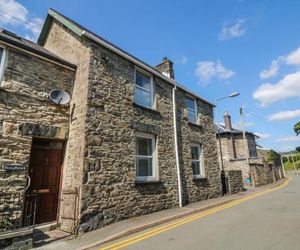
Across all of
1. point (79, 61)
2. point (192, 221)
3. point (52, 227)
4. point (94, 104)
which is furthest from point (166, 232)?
point (79, 61)

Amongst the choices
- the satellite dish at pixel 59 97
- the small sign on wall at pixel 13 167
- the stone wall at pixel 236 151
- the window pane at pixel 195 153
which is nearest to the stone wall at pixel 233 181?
the window pane at pixel 195 153

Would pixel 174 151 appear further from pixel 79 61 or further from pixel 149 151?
pixel 79 61

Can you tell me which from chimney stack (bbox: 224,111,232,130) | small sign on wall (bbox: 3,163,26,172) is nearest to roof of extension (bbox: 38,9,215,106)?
small sign on wall (bbox: 3,163,26,172)

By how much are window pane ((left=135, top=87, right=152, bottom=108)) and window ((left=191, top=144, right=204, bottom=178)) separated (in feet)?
12.9

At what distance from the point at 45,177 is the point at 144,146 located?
13.0 feet

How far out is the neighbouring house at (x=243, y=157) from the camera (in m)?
21.6

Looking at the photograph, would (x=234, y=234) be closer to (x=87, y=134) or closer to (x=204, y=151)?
(x=87, y=134)

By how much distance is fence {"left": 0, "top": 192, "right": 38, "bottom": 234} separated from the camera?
599 centimetres

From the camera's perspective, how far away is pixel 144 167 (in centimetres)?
929

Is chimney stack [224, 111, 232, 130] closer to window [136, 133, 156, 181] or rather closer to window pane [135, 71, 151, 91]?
window pane [135, 71, 151, 91]

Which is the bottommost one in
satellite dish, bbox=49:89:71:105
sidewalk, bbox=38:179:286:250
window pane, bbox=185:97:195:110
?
sidewalk, bbox=38:179:286:250

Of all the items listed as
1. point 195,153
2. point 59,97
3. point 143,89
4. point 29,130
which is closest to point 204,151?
point 195,153

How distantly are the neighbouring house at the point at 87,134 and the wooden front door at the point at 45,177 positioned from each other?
0.03 metres

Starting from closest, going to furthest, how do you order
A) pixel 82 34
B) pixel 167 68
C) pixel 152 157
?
pixel 82 34 → pixel 152 157 → pixel 167 68
